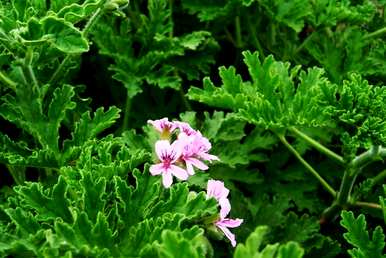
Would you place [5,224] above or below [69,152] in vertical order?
below

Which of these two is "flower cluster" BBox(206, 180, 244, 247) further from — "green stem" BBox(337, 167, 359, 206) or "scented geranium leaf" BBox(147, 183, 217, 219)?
"green stem" BBox(337, 167, 359, 206)

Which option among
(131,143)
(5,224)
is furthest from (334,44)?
(5,224)

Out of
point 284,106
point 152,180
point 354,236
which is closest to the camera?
point 152,180

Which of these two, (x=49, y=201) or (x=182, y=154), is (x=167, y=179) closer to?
(x=182, y=154)

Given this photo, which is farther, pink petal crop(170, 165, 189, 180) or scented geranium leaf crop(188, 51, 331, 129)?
scented geranium leaf crop(188, 51, 331, 129)

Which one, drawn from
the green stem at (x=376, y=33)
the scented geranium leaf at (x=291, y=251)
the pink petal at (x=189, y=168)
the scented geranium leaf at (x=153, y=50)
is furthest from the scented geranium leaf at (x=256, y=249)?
the green stem at (x=376, y=33)

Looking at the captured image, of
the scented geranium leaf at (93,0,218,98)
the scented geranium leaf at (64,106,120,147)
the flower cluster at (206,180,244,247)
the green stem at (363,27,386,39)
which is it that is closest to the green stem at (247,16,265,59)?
the scented geranium leaf at (93,0,218,98)

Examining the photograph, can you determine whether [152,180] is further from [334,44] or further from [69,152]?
[334,44]
